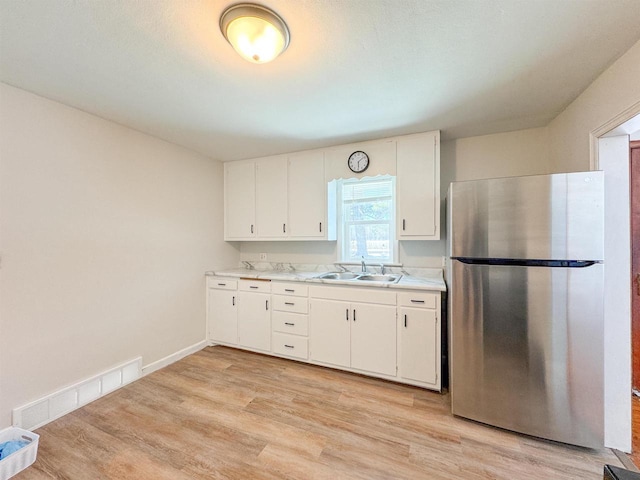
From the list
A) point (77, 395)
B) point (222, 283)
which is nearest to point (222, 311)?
point (222, 283)

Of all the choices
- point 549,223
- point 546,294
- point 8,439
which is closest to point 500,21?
point 549,223

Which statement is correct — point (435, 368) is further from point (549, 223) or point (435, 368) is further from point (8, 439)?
point (8, 439)

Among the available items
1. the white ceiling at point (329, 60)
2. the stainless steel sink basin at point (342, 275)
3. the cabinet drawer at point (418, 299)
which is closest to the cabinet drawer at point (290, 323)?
the stainless steel sink basin at point (342, 275)

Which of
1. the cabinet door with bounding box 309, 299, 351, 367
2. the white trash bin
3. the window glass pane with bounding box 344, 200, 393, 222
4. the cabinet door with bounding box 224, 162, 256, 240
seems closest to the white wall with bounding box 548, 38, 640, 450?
the window glass pane with bounding box 344, 200, 393, 222

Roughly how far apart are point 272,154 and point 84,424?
2.99 m

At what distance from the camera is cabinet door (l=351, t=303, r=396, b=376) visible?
2391 mm

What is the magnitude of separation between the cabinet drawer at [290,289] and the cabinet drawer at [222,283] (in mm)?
549

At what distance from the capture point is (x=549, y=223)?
5.32 ft

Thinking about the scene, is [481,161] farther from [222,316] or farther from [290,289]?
[222,316]

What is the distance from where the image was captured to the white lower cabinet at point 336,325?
229cm

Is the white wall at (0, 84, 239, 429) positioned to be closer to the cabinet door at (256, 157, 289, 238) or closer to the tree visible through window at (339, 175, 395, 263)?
the cabinet door at (256, 157, 289, 238)

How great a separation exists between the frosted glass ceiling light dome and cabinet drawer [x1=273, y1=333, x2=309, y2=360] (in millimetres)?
2460

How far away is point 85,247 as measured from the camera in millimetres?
2158

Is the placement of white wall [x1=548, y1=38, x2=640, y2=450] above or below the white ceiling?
below
